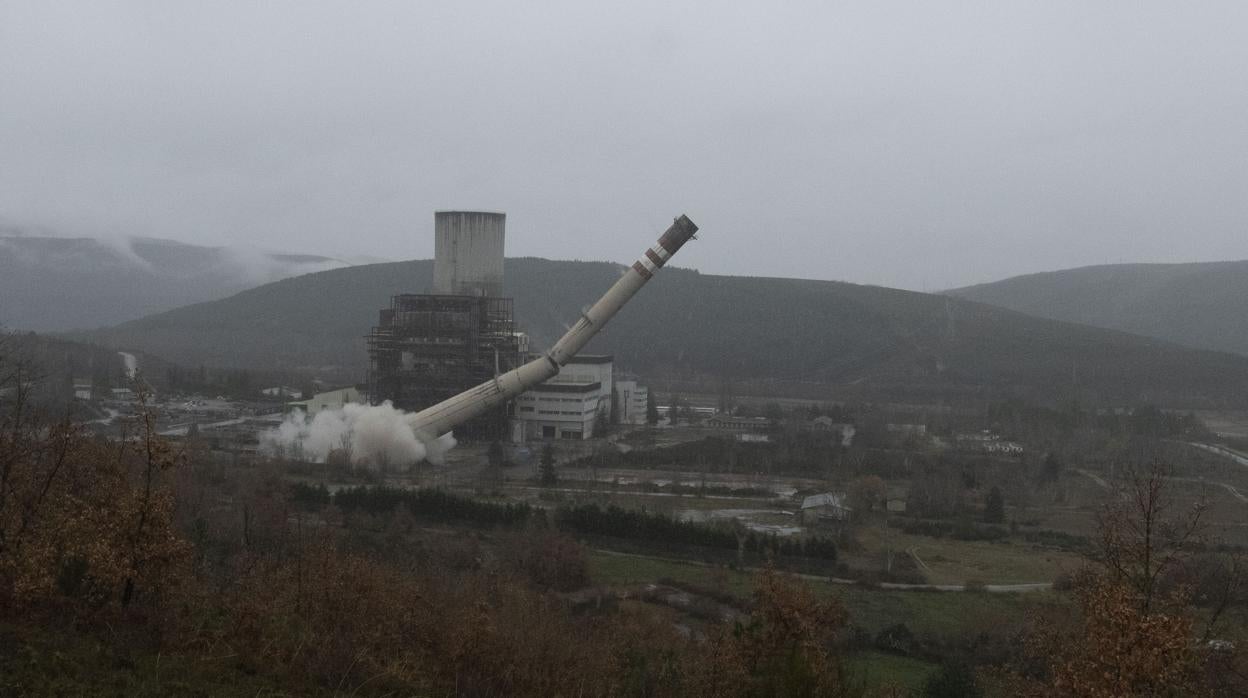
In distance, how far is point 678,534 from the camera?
2050cm

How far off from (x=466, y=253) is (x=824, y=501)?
58.3ft

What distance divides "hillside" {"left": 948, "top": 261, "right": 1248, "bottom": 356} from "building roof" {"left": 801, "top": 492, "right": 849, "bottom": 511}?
8299 centimetres

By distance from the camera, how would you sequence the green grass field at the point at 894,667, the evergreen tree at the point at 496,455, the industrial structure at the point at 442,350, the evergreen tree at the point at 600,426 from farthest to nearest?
the evergreen tree at the point at 600,426, the industrial structure at the point at 442,350, the evergreen tree at the point at 496,455, the green grass field at the point at 894,667

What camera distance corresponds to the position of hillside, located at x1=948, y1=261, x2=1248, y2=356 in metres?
106

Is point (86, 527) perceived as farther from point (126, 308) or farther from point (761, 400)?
point (126, 308)

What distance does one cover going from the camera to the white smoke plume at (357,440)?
2912 cm

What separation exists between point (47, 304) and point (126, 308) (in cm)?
1030

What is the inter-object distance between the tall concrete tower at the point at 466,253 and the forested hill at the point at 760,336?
28969 mm

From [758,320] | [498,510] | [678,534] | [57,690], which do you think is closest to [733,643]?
[57,690]

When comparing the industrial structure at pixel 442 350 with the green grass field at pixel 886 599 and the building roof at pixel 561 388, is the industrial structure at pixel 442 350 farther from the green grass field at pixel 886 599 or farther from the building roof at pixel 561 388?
the green grass field at pixel 886 599

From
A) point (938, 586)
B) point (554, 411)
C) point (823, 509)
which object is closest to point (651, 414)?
point (554, 411)

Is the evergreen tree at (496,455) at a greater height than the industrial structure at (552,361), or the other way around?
the industrial structure at (552,361)

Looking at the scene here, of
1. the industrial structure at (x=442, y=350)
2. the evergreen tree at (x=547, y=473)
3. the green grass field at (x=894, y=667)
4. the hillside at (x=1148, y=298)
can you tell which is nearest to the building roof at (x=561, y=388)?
the industrial structure at (x=442, y=350)

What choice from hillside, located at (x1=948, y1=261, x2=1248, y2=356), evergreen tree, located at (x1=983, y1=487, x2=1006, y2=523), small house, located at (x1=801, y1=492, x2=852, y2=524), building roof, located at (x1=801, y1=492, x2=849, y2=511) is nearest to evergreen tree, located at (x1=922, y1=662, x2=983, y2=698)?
small house, located at (x1=801, y1=492, x2=852, y2=524)
